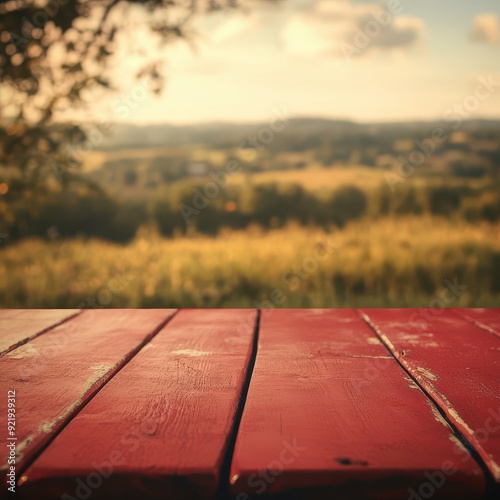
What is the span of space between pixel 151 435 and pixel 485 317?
1.08 meters

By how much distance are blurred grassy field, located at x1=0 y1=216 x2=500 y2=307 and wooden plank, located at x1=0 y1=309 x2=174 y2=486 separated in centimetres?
199

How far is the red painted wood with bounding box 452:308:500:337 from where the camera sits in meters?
1.31

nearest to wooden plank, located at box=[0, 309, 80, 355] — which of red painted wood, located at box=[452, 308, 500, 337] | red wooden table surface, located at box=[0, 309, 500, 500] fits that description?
red wooden table surface, located at box=[0, 309, 500, 500]

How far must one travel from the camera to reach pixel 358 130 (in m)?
6.82

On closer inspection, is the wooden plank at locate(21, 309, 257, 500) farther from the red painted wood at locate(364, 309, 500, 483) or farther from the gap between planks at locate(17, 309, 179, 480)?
the red painted wood at locate(364, 309, 500, 483)

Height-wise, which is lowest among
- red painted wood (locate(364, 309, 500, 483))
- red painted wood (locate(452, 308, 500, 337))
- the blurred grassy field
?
the blurred grassy field

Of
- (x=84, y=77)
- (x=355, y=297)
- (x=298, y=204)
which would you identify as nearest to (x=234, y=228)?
(x=298, y=204)

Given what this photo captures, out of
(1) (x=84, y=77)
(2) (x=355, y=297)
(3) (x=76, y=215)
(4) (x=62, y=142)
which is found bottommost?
(2) (x=355, y=297)

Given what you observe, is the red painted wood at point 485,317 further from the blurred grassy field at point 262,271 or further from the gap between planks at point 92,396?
the blurred grassy field at point 262,271

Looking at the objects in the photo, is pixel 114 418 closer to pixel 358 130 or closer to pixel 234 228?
pixel 234 228

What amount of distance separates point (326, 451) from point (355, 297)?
10.3ft

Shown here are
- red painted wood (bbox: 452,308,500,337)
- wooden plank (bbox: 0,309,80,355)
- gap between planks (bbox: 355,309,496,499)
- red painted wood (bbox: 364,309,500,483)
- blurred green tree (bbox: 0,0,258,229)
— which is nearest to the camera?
gap between planks (bbox: 355,309,496,499)

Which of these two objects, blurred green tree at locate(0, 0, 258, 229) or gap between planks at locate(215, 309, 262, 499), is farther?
blurred green tree at locate(0, 0, 258, 229)

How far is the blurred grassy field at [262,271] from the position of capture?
3.62 m
